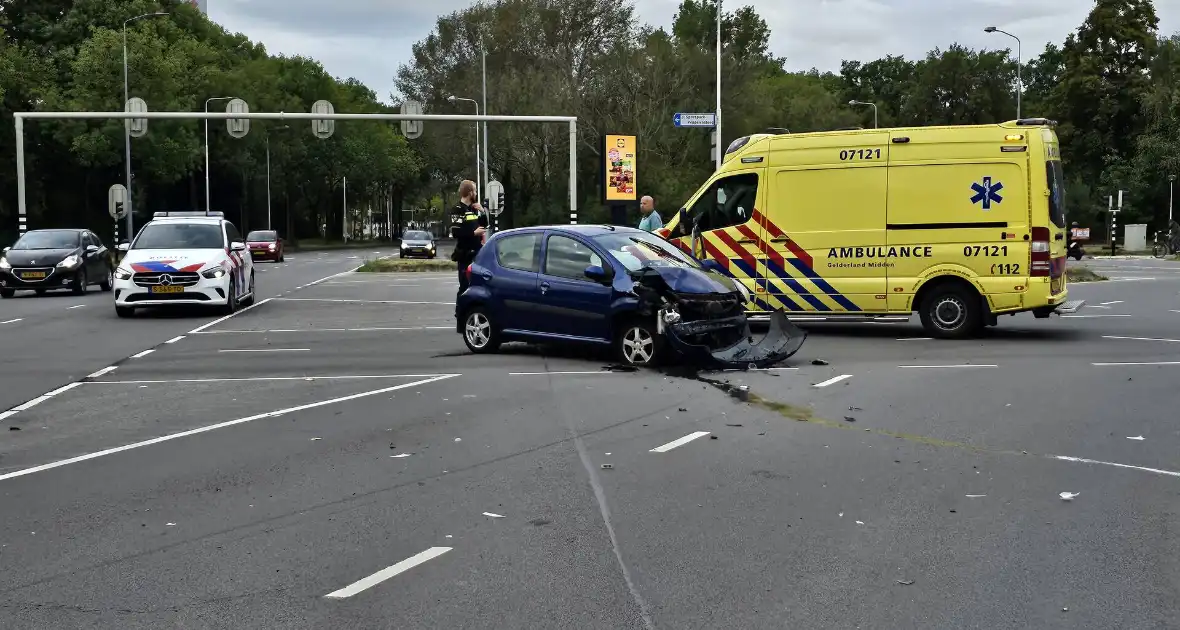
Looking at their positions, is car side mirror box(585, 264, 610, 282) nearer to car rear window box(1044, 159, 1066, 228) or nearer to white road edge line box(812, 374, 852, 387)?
white road edge line box(812, 374, 852, 387)

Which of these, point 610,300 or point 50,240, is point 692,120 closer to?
point 50,240

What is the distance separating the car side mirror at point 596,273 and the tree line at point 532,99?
4033 centimetres

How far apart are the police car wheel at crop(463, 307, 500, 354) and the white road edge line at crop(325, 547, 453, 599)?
8.57 meters

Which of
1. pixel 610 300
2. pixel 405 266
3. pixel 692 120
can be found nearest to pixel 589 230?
pixel 610 300

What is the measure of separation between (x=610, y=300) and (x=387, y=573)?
7767mm

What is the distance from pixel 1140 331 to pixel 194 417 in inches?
486

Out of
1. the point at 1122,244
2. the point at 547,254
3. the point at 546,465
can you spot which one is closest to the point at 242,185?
the point at 1122,244

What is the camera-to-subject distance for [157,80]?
58781 mm

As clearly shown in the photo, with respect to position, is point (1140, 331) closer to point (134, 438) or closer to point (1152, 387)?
point (1152, 387)

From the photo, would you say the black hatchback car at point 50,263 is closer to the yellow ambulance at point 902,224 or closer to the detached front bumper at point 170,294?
the detached front bumper at point 170,294

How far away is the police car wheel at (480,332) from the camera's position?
14.4 m

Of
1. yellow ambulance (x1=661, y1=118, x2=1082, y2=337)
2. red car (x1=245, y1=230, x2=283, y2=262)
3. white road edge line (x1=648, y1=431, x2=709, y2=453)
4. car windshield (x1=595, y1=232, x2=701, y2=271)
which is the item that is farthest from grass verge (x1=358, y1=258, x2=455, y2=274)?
white road edge line (x1=648, y1=431, x2=709, y2=453)

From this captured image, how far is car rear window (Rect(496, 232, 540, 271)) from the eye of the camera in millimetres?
13961

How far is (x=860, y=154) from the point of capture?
16188mm
